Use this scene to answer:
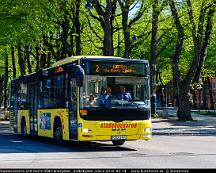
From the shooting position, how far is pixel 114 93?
1770cm

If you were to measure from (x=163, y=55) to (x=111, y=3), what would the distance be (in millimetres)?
24671

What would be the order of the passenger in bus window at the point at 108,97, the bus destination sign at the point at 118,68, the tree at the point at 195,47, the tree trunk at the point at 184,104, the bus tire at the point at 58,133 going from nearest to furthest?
1. the passenger in bus window at the point at 108,97
2. the bus destination sign at the point at 118,68
3. the bus tire at the point at 58,133
4. the tree at the point at 195,47
5. the tree trunk at the point at 184,104

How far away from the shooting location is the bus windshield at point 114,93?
17.5m

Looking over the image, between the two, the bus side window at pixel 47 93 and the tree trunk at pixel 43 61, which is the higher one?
the tree trunk at pixel 43 61

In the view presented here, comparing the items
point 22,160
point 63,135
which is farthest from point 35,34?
point 22,160

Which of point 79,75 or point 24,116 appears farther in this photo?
point 24,116

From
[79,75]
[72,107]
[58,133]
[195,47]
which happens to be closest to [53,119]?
[58,133]

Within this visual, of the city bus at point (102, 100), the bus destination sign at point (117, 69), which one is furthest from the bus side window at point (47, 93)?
the bus destination sign at point (117, 69)

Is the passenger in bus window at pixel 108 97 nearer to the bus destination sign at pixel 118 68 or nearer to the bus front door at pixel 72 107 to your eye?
the bus destination sign at pixel 118 68

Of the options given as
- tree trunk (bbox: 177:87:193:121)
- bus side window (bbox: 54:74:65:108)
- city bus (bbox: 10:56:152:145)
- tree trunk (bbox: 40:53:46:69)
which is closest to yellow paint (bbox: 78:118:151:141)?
city bus (bbox: 10:56:152:145)

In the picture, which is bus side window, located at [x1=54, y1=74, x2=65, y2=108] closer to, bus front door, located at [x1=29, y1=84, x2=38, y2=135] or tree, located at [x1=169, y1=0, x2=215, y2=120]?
bus front door, located at [x1=29, y1=84, x2=38, y2=135]

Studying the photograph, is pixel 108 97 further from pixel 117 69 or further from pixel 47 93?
pixel 47 93

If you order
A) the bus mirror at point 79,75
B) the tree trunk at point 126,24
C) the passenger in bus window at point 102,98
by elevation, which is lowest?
the passenger in bus window at point 102,98

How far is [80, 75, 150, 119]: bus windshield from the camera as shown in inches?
689
